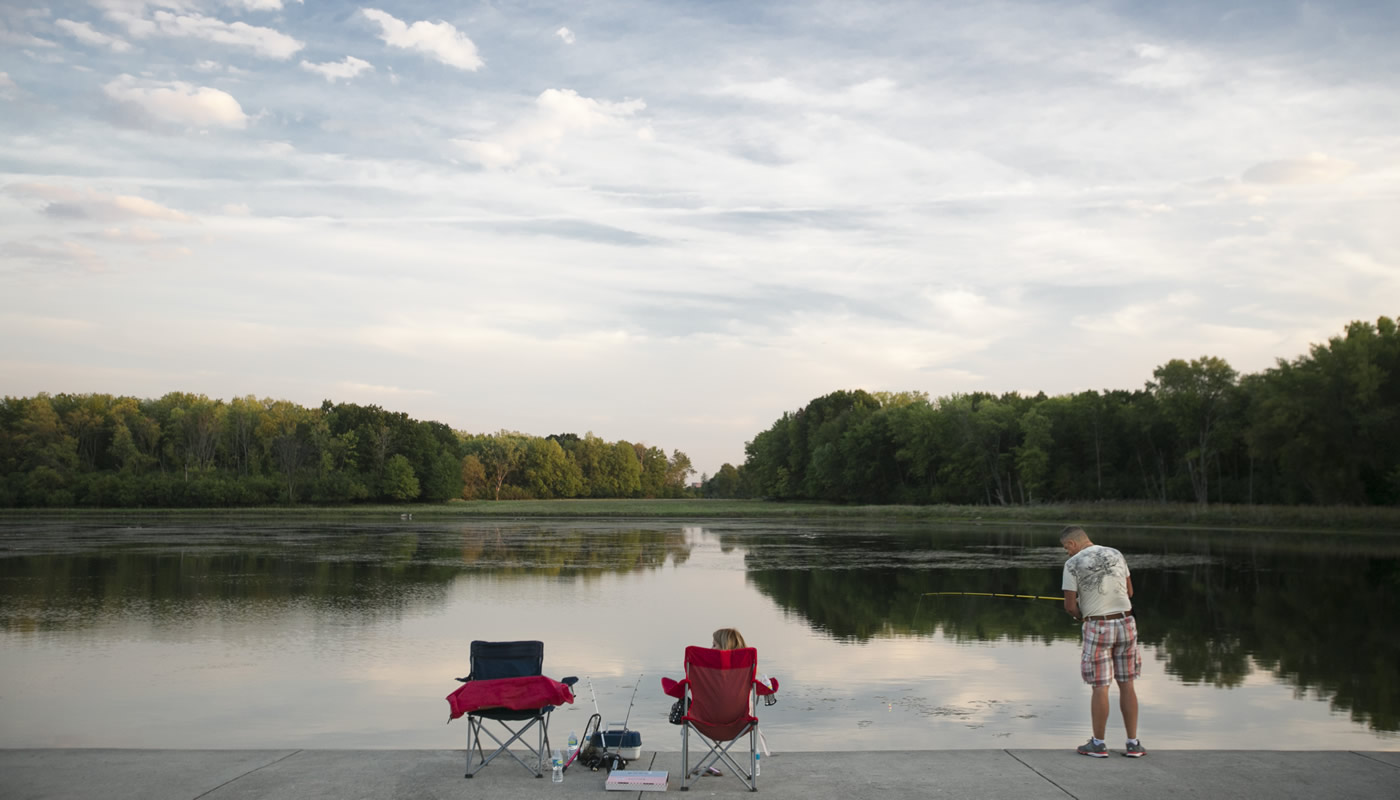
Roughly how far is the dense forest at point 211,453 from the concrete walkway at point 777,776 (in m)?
105

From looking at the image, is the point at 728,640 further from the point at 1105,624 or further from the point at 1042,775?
the point at 1105,624

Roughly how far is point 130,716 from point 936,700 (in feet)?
28.8

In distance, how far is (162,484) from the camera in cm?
10225

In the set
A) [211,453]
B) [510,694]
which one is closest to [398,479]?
[211,453]

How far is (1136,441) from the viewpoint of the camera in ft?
269

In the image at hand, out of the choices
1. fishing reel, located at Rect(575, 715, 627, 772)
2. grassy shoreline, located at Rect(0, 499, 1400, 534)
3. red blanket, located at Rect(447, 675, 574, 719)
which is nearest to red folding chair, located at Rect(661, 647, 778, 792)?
fishing reel, located at Rect(575, 715, 627, 772)

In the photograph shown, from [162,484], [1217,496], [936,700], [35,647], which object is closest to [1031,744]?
[936,700]

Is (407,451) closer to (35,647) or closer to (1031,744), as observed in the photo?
(35,647)

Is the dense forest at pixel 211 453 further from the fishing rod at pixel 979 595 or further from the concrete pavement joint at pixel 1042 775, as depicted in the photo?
the concrete pavement joint at pixel 1042 775

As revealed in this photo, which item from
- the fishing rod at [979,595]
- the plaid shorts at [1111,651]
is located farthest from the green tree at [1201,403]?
the plaid shorts at [1111,651]

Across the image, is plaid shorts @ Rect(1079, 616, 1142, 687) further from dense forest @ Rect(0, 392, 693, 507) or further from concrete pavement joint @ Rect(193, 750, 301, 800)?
dense forest @ Rect(0, 392, 693, 507)

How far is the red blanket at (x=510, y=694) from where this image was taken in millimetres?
7543

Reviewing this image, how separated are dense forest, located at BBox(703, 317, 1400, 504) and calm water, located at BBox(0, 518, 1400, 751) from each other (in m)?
25.3

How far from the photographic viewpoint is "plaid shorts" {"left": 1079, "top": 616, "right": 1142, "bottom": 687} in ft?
26.7
